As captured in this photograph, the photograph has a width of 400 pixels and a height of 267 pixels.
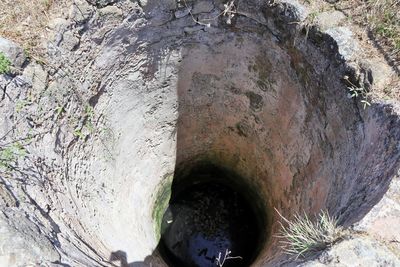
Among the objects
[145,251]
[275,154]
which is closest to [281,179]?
[275,154]

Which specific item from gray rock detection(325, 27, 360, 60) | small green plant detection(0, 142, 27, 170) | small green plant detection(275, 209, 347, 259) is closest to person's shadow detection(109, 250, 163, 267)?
small green plant detection(0, 142, 27, 170)

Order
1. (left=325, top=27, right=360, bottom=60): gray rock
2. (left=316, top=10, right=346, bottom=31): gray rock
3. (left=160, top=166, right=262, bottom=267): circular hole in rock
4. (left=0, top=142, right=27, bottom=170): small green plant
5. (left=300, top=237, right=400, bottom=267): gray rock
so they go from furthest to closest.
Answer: (left=160, top=166, right=262, bottom=267): circular hole in rock, (left=316, top=10, right=346, bottom=31): gray rock, (left=325, top=27, right=360, bottom=60): gray rock, (left=0, top=142, right=27, bottom=170): small green plant, (left=300, top=237, right=400, bottom=267): gray rock

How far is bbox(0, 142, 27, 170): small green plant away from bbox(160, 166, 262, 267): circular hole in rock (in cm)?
279

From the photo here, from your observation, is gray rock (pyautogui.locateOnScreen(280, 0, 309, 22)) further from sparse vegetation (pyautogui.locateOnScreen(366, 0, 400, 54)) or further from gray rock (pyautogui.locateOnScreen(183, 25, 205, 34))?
gray rock (pyautogui.locateOnScreen(183, 25, 205, 34))

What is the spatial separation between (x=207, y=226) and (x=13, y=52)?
11.6 ft

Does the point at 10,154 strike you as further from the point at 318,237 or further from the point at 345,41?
the point at 345,41

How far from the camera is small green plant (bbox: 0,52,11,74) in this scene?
2813 millimetres

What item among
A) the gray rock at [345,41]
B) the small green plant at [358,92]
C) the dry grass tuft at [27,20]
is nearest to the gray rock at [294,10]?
the gray rock at [345,41]

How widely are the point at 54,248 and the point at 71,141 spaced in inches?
47.0

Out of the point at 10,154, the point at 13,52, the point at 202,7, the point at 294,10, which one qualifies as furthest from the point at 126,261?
the point at 294,10

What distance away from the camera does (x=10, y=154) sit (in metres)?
2.67

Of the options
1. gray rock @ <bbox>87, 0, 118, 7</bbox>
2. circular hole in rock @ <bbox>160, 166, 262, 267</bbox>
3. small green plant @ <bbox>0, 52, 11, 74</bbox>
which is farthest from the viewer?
circular hole in rock @ <bbox>160, 166, 262, 267</bbox>

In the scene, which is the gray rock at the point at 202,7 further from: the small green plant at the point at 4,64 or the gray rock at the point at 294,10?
the small green plant at the point at 4,64

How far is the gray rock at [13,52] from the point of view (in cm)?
289
